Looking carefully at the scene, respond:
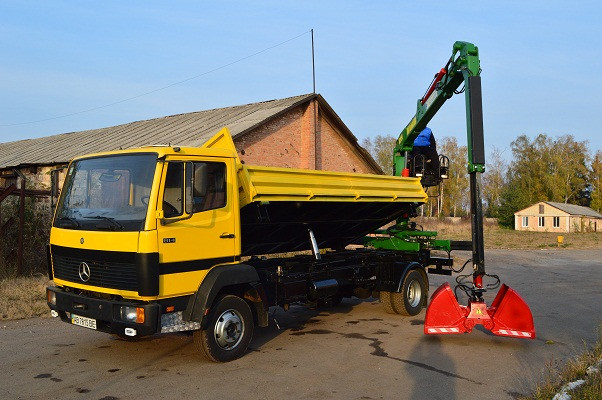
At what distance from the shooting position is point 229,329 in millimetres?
7059

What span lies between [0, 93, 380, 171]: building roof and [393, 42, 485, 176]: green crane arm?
8660 mm

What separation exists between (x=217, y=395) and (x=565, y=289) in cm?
1202

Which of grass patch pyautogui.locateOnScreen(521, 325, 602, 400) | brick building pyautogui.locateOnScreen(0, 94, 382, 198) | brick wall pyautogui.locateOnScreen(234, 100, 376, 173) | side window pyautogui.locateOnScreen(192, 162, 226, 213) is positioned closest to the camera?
grass patch pyautogui.locateOnScreen(521, 325, 602, 400)

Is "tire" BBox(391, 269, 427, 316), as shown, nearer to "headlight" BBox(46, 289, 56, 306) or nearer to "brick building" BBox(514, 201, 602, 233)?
"headlight" BBox(46, 289, 56, 306)

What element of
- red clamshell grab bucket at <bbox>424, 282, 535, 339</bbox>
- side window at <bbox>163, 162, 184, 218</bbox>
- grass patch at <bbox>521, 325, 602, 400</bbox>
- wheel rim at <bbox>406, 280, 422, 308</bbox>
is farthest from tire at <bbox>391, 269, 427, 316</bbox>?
side window at <bbox>163, 162, 184, 218</bbox>

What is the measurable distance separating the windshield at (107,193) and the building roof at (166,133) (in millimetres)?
12606

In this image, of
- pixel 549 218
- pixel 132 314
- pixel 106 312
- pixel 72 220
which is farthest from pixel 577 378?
pixel 549 218

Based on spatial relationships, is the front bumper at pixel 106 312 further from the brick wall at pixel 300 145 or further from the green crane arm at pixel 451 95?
the brick wall at pixel 300 145

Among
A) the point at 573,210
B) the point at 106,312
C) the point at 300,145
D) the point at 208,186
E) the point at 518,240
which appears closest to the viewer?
the point at 106,312

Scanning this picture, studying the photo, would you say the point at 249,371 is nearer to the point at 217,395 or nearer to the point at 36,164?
the point at 217,395

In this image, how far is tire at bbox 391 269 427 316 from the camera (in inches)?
402

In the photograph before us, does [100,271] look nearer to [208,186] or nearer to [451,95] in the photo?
[208,186]

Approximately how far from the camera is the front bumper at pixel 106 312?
612 cm

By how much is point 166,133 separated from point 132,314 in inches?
756
